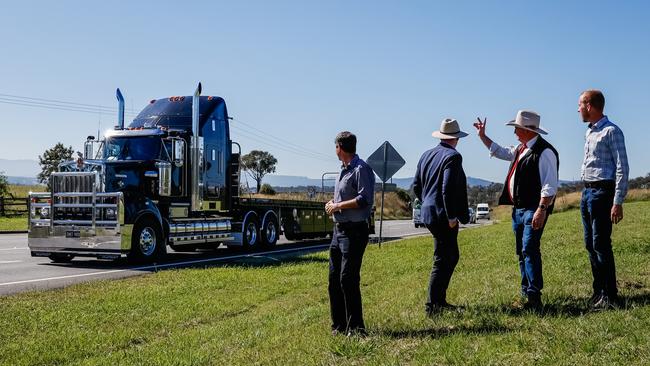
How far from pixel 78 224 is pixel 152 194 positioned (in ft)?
5.88

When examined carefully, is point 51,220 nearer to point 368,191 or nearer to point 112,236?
point 112,236

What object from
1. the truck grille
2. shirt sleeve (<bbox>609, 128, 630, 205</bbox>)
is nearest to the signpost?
the truck grille

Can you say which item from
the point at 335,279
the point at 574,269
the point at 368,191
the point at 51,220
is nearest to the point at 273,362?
the point at 335,279

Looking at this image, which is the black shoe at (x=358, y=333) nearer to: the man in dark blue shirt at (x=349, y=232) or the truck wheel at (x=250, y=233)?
the man in dark blue shirt at (x=349, y=232)

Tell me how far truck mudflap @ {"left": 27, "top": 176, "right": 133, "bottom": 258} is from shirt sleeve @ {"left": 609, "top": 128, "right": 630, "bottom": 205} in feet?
33.0

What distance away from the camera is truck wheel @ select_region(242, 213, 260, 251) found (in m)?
18.3

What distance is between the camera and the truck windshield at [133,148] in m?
15.0

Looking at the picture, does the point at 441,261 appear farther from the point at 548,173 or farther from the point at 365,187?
the point at 548,173

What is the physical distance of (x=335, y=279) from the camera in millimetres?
5926

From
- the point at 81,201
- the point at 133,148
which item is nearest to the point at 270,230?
the point at 133,148

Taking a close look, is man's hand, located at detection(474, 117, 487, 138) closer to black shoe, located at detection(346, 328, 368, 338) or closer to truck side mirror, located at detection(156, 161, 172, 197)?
black shoe, located at detection(346, 328, 368, 338)

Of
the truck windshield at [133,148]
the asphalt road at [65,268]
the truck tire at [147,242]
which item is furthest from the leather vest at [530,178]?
the truck windshield at [133,148]

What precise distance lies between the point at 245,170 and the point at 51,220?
6.00m

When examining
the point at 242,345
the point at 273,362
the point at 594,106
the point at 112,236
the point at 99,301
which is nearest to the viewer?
the point at 273,362
